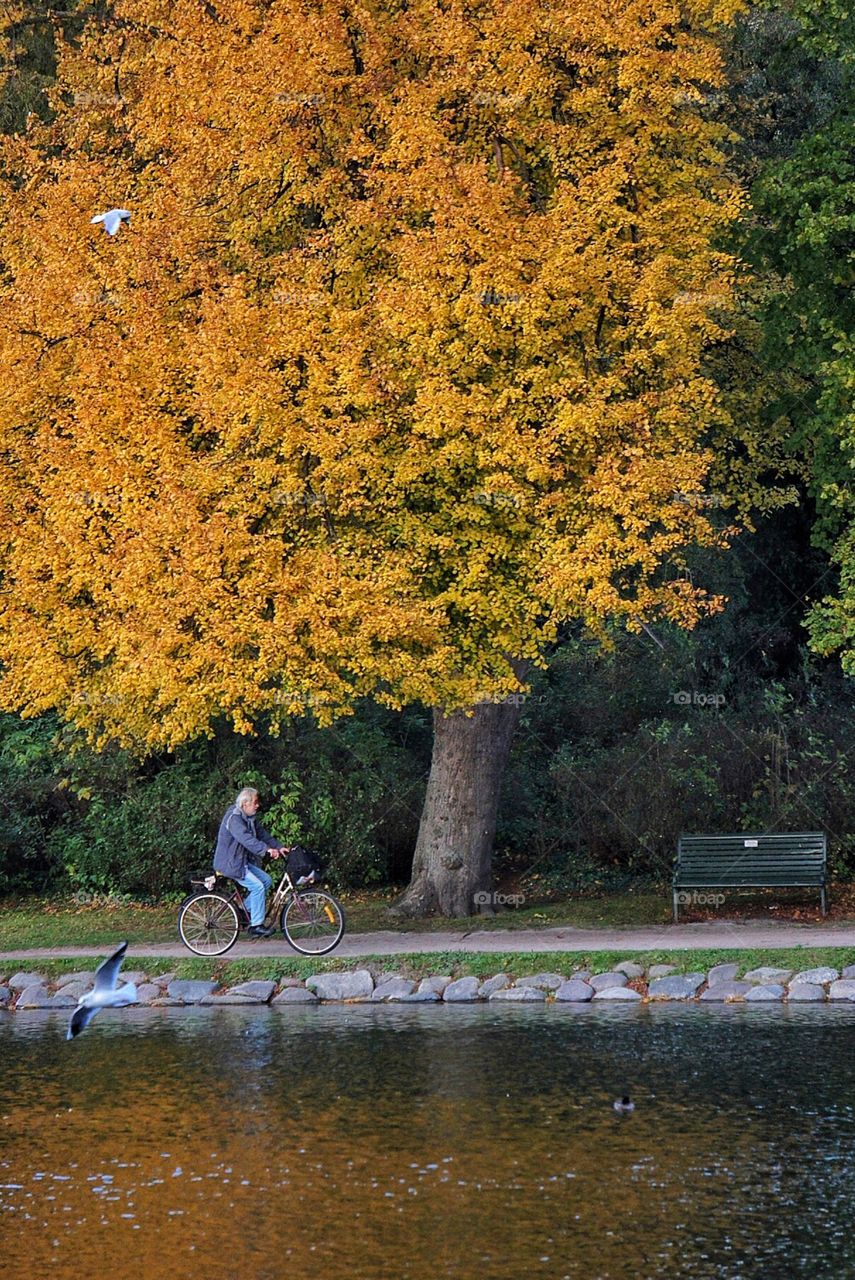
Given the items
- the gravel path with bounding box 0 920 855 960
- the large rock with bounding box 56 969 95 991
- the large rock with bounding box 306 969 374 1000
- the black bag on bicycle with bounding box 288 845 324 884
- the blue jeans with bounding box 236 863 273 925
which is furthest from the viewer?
the blue jeans with bounding box 236 863 273 925

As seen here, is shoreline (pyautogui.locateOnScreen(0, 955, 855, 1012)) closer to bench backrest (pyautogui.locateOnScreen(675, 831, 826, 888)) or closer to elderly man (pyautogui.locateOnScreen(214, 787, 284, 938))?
elderly man (pyautogui.locateOnScreen(214, 787, 284, 938))

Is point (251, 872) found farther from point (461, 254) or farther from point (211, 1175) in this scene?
point (211, 1175)

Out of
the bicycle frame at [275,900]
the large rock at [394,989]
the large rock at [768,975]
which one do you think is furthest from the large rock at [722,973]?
the bicycle frame at [275,900]

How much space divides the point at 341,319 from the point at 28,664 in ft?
16.3

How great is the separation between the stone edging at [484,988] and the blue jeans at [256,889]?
147 cm

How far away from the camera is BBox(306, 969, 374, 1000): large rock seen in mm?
16625

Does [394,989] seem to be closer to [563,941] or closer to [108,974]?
[563,941]

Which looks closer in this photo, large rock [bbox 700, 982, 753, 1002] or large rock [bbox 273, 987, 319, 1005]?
large rock [bbox 700, 982, 753, 1002]

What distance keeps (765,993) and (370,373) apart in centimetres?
738

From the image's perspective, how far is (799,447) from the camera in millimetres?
21984

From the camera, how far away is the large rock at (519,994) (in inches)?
640

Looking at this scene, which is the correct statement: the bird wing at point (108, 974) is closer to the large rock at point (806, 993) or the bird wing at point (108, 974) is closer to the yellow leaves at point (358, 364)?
the yellow leaves at point (358, 364)

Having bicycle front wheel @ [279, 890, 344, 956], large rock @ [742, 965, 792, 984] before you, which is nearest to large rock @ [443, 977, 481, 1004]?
bicycle front wheel @ [279, 890, 344, 956]

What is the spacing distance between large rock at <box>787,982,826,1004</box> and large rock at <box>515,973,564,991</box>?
2.04m
